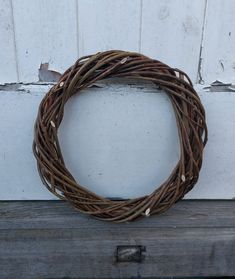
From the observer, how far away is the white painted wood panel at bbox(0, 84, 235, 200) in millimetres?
1130

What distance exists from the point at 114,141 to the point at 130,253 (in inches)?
13.7

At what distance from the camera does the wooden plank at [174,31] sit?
1075 mm

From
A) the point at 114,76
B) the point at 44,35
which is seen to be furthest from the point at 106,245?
the point at 44,35

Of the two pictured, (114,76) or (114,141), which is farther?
(114,141)

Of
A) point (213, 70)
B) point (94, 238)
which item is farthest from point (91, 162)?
point (213, 70)

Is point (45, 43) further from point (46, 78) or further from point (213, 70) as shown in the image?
point (213, 70)

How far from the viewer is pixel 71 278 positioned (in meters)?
1.13

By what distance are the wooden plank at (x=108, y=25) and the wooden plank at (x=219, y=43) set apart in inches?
8.4

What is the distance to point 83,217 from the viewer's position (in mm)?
1147

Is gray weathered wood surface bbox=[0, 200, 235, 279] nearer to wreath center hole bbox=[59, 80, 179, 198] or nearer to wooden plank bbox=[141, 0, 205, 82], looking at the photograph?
wreath center hole bbox=[59, 80, 179, 198]

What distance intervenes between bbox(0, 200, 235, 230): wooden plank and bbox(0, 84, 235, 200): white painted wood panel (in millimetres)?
45

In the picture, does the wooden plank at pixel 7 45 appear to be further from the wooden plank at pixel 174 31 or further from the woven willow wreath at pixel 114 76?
the wooden plank at pixel 174 31

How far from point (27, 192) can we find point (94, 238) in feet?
0.94

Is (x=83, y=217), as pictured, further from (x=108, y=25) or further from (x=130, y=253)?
(x=108, y=25)
